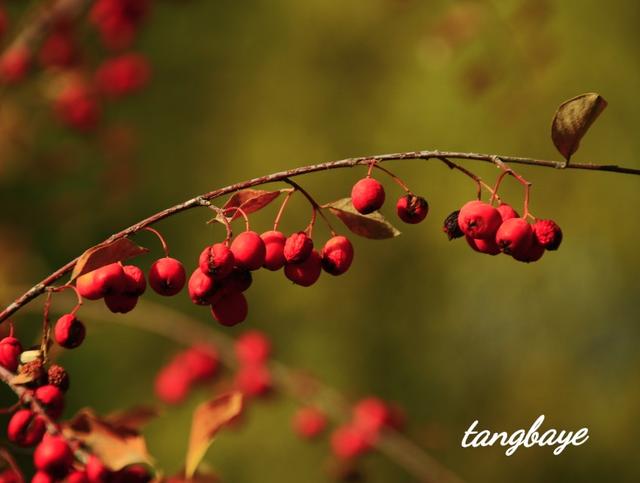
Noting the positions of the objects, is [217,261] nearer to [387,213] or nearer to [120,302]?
[120,302]

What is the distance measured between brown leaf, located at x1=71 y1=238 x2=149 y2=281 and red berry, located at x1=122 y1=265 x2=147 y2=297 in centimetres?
2

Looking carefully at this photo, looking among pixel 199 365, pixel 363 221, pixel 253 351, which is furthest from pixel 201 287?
pixel 199 365

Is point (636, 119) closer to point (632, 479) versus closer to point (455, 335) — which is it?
point (455, 335)

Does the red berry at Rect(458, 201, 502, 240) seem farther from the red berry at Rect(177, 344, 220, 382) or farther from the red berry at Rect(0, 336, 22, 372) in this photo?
the red berry at Rect(177, 344, 220, 382)

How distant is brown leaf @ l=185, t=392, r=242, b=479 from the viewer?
69 cm

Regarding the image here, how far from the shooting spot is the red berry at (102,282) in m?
0.57

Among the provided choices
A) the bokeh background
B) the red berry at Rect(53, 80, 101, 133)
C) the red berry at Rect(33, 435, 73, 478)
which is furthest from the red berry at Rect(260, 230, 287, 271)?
the red berry at Rect(53, 80, 101, 133)

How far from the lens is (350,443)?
1.44 m

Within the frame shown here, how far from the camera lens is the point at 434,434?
1420 millimetres

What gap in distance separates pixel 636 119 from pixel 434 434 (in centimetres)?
172

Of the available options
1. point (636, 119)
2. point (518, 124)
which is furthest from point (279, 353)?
point (636, 119)

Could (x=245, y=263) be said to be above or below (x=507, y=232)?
below

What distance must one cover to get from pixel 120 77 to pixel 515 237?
1874mm

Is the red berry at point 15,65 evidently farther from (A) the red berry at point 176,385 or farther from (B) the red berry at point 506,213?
(B) the red berry at point 506,213
